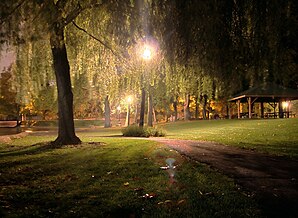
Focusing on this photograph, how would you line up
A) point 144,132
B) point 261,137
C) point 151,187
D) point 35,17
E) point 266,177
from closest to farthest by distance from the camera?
point 151,187 < point 266,177 < point 35,17 < point 261,137 < point 144,132

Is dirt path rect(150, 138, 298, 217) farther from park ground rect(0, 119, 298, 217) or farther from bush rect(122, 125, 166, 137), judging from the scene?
bush rect(122, 125, 166, 137)

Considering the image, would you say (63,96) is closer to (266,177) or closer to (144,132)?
→ (144,132)

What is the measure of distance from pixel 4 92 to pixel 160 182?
143 feet

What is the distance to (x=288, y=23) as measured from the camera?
584 centimetres

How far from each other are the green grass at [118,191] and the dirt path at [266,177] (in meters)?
0.28

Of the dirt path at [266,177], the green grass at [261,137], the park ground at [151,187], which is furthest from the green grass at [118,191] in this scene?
the green grass at [261,137]

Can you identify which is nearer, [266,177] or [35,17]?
[266,177]

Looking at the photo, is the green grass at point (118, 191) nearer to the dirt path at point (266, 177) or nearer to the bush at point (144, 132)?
the dirt path at point (266, 177)

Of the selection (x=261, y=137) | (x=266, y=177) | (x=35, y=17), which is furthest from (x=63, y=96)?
(x=261, y=137)

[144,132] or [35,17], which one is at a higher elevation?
[35,17]

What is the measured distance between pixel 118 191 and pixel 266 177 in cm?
308

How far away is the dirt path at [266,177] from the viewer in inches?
182

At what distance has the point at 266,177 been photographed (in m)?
6.32

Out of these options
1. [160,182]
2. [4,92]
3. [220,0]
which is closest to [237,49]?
[220,0]
